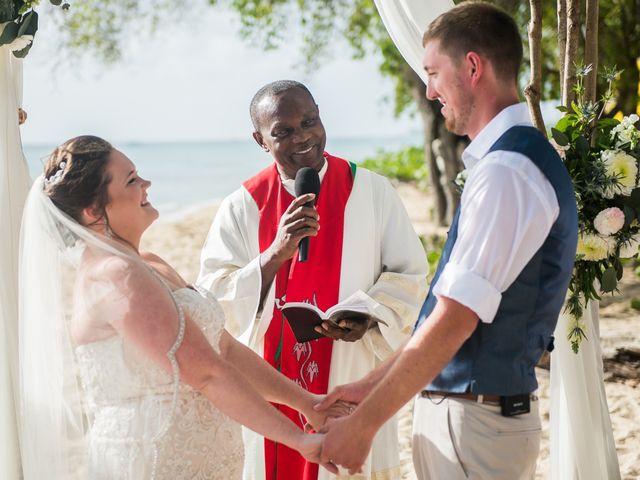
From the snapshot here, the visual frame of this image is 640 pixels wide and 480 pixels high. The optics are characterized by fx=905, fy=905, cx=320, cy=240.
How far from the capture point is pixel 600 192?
3420 millimetres

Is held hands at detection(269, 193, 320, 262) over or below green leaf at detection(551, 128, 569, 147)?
below

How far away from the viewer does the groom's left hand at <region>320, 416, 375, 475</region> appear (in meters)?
2.63

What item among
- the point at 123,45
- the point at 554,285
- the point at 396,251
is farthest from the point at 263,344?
the point at 123,45

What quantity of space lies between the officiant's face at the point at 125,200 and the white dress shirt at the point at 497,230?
106cm

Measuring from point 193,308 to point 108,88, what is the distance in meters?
71.1

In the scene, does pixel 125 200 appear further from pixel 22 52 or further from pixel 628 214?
pixel 628 214

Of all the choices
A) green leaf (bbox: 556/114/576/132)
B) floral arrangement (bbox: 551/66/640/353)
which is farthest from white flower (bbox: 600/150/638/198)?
green leaf (bbox: 556/114/576/132)

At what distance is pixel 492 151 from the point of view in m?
2.41

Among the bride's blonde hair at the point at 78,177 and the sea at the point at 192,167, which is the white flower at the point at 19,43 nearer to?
the bride's blonde hair at the point at 78,177

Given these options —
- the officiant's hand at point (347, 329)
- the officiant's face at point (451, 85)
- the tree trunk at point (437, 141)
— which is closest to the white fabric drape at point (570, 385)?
the officiant's hand at point (347, 329)

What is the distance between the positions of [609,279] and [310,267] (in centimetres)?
123

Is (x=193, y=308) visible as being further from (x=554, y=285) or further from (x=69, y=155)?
(x=554, y=285)

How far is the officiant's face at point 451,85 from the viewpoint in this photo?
252 centimetres

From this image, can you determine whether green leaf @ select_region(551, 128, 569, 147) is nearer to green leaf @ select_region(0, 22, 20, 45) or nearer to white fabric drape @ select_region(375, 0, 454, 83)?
white fabric drape @ select_region(375, 0, 454, 83)
